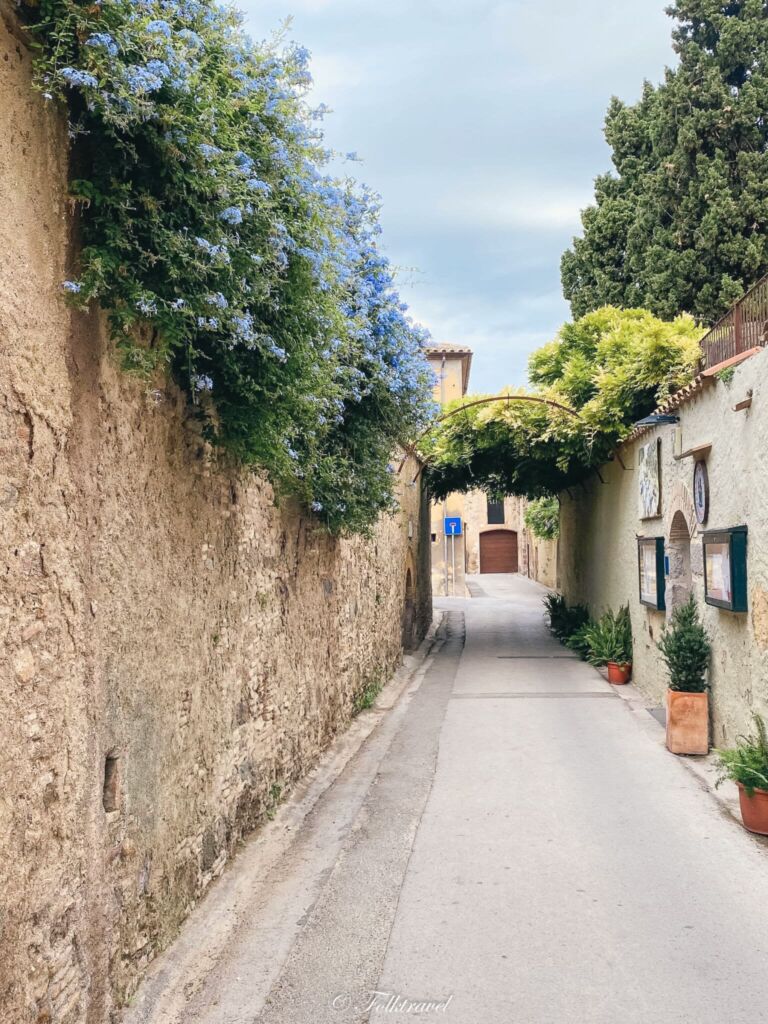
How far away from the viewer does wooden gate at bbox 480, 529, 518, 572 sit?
179 feet

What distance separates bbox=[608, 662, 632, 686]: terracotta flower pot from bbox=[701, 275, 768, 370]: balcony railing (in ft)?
18.0

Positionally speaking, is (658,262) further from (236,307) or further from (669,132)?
(236,307)

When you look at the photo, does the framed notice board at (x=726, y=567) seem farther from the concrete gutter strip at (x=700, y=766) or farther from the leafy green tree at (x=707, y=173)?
the leafy green tree at (x=707, y=173)

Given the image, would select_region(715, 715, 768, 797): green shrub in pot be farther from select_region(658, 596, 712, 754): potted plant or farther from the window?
the window

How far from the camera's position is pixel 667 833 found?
655cm

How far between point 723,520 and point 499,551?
46.4 m

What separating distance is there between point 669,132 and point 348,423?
1593 centimetres

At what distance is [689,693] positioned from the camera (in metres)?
8.96

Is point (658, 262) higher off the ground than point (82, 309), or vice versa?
point (658, 262)

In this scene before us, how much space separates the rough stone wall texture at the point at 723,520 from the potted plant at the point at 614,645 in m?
0.26

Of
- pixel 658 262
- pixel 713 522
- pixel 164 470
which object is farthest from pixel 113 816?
pixel 658 262

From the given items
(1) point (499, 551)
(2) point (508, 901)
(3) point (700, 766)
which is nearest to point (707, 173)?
(3) point (700, 766)

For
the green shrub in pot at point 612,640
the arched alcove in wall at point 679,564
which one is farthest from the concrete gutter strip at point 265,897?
→ the green shrub in pot at point 612,640

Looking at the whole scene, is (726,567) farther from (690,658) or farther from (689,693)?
(689,693)
